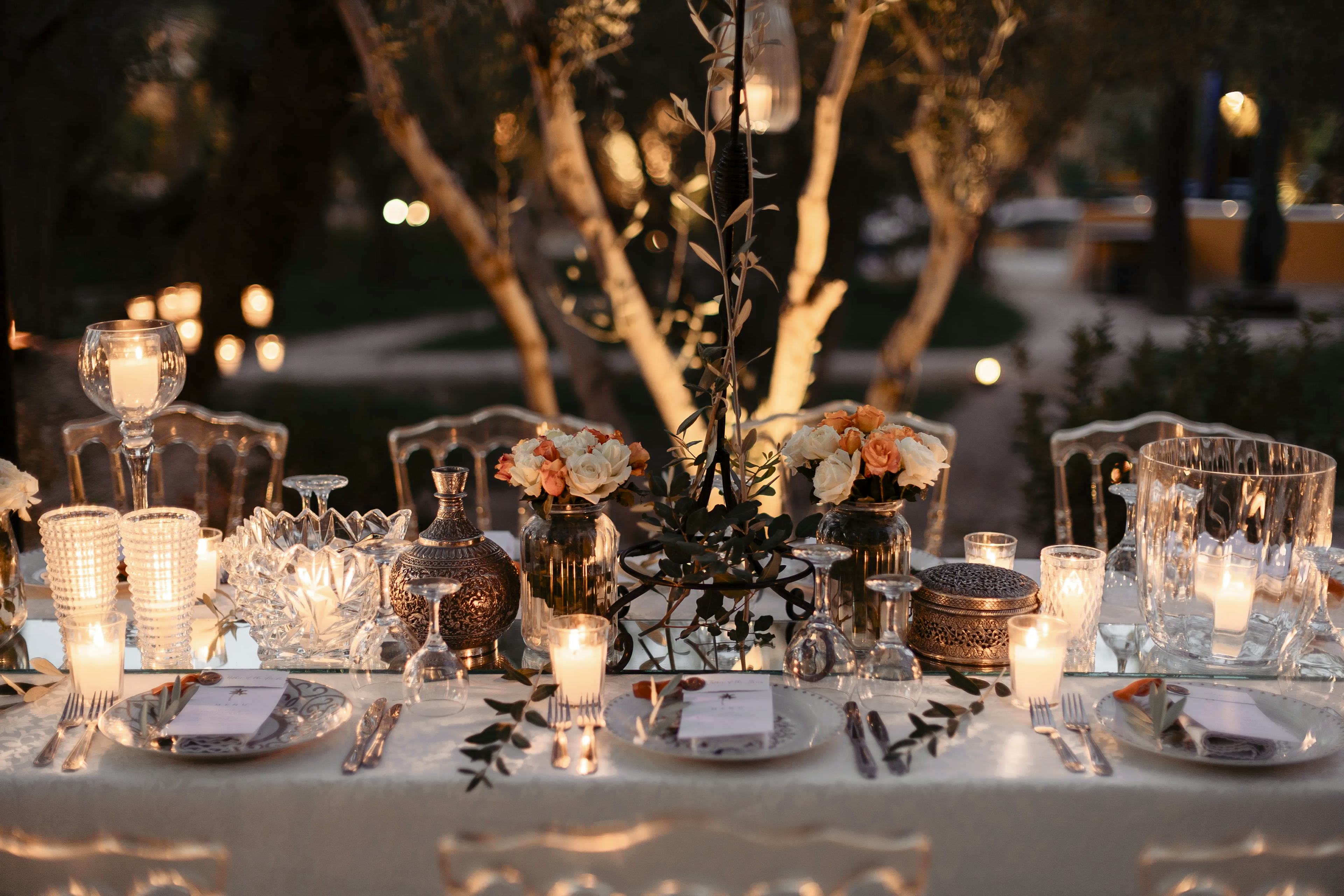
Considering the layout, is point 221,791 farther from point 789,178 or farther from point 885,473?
point 789,178

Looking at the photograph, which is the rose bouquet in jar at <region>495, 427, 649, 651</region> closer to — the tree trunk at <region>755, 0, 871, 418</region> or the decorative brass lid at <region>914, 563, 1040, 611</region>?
the decorative brass lid at <region>914, 563, 1040, 611</region>

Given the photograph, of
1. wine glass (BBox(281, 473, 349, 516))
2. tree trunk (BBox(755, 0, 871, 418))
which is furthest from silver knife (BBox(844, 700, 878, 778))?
tree trunk (BBox(755, 0, 871, 418))

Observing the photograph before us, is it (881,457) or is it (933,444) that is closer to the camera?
(881,457)

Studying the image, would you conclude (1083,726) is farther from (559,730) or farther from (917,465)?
(559,730)

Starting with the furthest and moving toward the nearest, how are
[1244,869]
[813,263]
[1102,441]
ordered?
[813,263]
[1102,441]
[1244,869]

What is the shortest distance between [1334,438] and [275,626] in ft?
13.0

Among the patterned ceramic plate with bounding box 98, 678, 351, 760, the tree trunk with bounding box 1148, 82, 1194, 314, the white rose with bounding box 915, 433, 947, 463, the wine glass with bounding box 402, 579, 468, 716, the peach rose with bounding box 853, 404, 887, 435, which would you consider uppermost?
the tree trunk with bounding box 1148, 82, 1194, 314

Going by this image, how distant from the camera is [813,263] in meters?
4.04

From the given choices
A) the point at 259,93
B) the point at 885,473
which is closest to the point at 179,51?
the point at 259,93

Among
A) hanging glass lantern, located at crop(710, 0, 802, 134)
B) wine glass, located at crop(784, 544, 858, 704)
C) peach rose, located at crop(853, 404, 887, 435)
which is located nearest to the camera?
wine glass, located at crop(784, 544, 858, 704)

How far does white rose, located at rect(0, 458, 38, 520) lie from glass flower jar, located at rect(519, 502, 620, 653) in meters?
0.79

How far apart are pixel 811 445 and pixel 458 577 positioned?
22.8 inches

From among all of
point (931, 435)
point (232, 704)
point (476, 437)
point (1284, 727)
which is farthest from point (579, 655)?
point (476, 437)

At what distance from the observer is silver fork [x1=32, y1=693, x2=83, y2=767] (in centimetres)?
149
